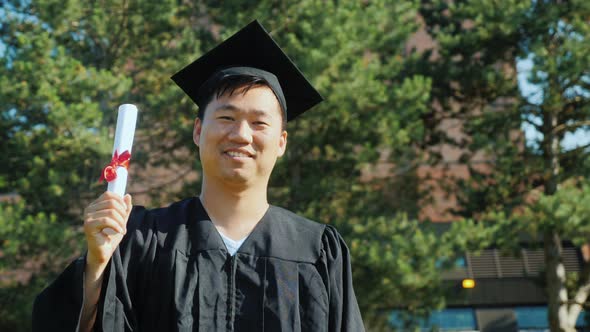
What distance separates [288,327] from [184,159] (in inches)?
361

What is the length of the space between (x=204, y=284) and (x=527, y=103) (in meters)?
12.0

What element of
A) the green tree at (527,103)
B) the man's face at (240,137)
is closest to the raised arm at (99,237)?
the man's face at (240,137)

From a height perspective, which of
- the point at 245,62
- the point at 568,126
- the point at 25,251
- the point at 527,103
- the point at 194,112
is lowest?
the point at 245,62

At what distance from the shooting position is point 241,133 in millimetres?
2334

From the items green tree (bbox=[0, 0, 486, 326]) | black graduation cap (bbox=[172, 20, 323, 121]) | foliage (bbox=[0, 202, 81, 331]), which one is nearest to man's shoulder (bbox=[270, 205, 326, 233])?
black graduation cap (bbox=[172, 20, 323, 121])

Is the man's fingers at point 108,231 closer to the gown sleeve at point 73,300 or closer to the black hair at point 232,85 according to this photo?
the gown sleeve at point 73,300

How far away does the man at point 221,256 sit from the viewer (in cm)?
202

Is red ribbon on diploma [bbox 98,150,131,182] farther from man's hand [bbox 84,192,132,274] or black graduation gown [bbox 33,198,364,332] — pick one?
black graduation gown [bbox 33,198,364,332]

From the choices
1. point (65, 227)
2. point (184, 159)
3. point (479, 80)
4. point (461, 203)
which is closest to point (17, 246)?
point (65, 227)

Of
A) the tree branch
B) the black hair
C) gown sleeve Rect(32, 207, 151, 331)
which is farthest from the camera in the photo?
the tree branch

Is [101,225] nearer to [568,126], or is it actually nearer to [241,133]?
[241,133]

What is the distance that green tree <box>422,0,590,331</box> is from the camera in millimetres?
11742

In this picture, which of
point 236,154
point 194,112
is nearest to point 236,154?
point 236,154

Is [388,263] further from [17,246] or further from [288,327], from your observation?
[288,327]
